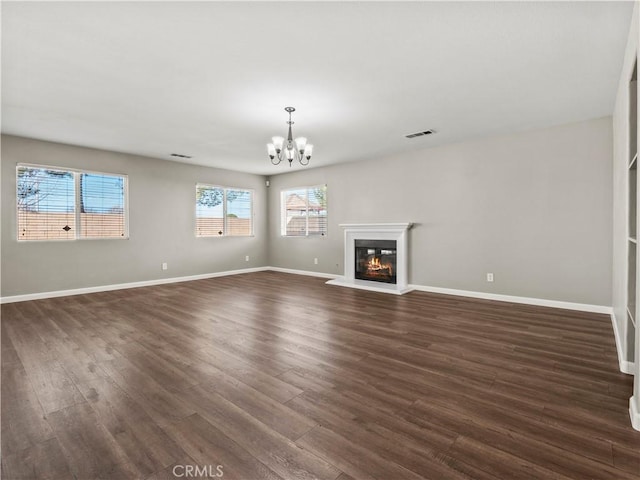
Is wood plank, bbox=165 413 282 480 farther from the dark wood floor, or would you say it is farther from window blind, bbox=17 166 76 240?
window blind, bbox=17 166 76 240

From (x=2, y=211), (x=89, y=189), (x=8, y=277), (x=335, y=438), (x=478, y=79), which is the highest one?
(x=478, y=79)

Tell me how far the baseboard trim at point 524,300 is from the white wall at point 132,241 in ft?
15.5

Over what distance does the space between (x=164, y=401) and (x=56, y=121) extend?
412 centimetres

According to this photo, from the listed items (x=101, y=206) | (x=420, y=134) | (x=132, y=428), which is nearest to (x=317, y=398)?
(x=132, y=428)

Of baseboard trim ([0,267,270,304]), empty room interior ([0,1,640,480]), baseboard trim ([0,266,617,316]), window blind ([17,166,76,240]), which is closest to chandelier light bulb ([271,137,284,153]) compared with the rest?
empty room interior ([0,1,640,480])

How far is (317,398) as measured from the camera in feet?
6.79

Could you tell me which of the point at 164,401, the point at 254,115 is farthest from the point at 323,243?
the point at 164,401

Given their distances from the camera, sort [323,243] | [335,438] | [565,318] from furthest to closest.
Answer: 1. [323,243]
2. [565,318]
3. [335,438]

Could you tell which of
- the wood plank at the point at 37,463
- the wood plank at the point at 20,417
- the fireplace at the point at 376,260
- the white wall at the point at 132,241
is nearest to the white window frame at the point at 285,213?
the white wall at the point at 132,241

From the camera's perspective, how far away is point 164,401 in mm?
2039

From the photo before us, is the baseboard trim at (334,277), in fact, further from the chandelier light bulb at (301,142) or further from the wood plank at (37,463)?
the wood plank at (37,463)

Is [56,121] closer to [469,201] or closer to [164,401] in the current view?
[164,401]

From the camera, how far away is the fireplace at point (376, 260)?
5922 millimetres

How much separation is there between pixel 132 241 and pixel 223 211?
212 cm
